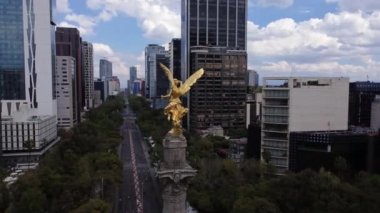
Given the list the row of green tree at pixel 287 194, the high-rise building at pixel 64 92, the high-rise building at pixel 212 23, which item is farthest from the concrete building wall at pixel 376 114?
the high-rise building at pixel 64 92

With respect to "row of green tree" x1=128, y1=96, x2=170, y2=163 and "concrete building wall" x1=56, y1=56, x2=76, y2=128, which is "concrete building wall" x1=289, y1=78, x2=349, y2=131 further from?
"concrete building wall" x1=56, y1=56, x2=76, y2=128

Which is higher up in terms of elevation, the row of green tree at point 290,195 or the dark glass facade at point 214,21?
the dark glass facade at point 214,21

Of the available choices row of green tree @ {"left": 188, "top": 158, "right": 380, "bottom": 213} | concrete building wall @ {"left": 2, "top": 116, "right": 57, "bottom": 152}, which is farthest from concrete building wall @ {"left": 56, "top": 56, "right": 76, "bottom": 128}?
row of green tree @ {"left": 188, "top": 158, "right": 380, "bottom": 213}

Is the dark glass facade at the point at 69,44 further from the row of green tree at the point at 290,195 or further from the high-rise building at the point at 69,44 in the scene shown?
the row of green tree at the point at 290,195

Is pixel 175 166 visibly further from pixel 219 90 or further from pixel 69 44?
pixel 69 44

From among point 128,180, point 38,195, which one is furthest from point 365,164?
point 38,195

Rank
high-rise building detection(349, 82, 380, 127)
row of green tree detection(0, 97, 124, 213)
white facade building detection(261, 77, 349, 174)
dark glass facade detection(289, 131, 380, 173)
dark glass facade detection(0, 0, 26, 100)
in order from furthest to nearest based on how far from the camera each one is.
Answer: high-rise building detection(349, 82, 380, 127), dark glass facade detection(0, 0, 26, 100), white facade building detection(261, 77, 349, 174), dark glass facade detection(289, 131, 380, 173), row of green tree detection(0, 97, 124, 213)

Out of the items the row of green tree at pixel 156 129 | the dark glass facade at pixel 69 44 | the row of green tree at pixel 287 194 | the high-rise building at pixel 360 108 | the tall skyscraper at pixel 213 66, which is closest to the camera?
the row of green tree at pixel 287 194

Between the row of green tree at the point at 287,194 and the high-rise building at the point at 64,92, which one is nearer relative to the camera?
the row of green tree at the point at 287,194
